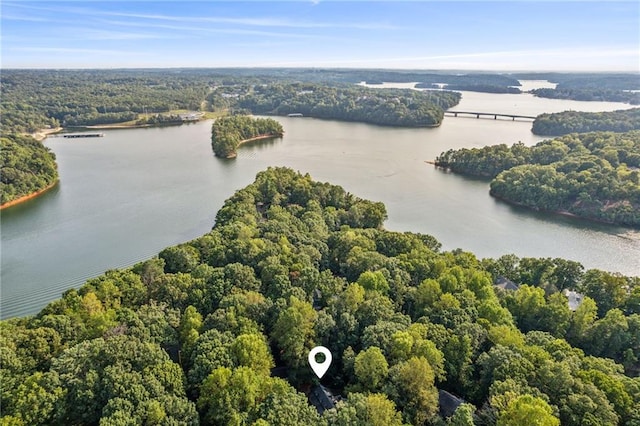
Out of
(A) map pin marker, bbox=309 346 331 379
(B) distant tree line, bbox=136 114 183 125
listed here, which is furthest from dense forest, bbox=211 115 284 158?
(A) map pin marker, bbox=309 346 331 379

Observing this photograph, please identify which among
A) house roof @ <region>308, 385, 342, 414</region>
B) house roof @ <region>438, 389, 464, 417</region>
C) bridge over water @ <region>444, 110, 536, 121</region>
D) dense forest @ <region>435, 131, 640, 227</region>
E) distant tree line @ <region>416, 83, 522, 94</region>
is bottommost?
house roof @ <region>308, 385, 342, 414</region>

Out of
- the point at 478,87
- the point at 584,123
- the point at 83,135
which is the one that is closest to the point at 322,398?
the point at 83,135

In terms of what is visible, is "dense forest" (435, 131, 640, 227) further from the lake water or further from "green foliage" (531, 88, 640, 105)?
"green foliage" (531, 88, 640, 105)

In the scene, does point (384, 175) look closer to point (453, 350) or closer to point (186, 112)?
point (453, 350)

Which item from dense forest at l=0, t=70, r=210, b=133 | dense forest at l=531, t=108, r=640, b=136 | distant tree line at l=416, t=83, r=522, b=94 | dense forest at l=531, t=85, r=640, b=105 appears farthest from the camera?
distant tree line at l=416, t=83, r=522, b=94

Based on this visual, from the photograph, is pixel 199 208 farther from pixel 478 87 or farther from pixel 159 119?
pixel 478 87

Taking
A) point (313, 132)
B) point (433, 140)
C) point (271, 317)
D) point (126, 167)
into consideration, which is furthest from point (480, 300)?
point (313, 132)

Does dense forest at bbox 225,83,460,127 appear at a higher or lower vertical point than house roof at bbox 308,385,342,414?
higher
